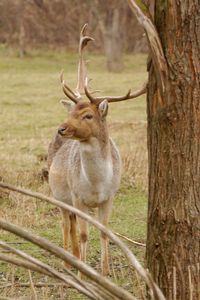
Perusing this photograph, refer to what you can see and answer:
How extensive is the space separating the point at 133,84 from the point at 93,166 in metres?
16.7

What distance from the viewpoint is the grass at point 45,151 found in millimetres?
7211

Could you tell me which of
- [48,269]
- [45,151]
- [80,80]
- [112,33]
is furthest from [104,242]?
[112,33]

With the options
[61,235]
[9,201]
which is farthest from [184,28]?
[9,201]

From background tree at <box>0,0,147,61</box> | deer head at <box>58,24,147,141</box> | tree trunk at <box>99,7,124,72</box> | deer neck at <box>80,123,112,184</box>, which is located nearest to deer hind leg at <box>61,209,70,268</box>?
deer neck at <box>80,123,112,184</box>

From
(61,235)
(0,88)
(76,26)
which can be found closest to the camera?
(61,235)

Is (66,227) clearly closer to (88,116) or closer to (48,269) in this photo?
(88,116)

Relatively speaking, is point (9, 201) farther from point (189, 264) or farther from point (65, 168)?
point (189, 264)

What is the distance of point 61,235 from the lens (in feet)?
26.4

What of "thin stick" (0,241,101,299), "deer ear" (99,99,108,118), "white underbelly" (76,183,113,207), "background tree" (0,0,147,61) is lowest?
"white underbelly" (76,183,113,207)

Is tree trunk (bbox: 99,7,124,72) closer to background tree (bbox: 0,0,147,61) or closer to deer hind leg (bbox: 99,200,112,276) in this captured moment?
background tree (bbox: 0,0,147,61)

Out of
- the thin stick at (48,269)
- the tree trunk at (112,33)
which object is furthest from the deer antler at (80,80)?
the tree trunk at (112,33)

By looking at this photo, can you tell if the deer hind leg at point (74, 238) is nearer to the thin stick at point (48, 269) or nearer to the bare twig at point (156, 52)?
the bare twig at point (156, 52)

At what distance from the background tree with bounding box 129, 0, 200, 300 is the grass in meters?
1.04

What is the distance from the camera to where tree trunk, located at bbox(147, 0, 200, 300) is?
4.10 meters
